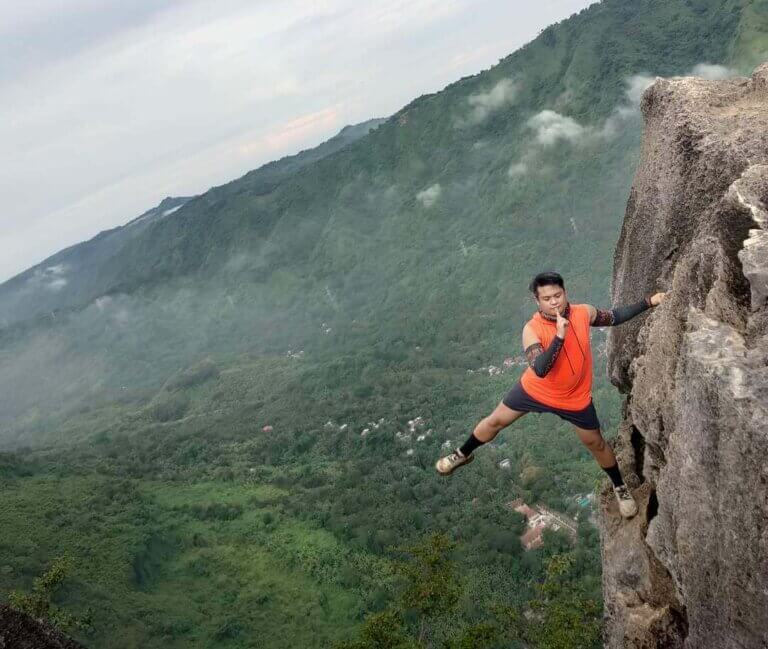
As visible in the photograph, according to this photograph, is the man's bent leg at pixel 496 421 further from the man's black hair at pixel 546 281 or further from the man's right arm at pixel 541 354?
the man's black hair at pixel 546 281

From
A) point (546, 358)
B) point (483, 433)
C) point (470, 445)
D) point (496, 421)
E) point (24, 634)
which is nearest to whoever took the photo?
point (546, 358)

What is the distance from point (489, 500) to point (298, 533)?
19592 mm

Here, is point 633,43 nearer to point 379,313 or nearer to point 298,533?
point 379,313

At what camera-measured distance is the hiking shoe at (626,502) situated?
802cm

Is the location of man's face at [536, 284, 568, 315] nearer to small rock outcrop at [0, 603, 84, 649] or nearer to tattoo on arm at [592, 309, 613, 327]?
tattoo on arm at [592, 309, 613, 327]

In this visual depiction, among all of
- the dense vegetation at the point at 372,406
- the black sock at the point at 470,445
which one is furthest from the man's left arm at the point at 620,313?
the dense vegetation at the point at 372,406

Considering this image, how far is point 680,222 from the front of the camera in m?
7.79

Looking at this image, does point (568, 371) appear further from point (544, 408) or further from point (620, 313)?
point (620, 313)

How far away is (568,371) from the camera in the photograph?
22.5 ft

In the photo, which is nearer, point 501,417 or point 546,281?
point 546,281

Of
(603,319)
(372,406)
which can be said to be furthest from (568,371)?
(372,406)

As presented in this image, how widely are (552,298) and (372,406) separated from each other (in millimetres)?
84482

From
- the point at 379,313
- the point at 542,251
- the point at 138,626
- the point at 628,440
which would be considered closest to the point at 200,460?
the point at 138,626

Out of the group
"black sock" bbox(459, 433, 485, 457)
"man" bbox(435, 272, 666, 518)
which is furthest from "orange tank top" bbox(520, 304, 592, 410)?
"black sock" bbox(459, 433, 485, 457)
